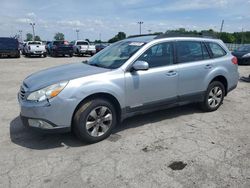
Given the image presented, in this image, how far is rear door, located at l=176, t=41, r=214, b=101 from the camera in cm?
476

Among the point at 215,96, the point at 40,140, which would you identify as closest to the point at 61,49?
the point at 215,96

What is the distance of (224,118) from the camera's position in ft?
16.8

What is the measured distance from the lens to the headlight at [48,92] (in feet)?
11.5

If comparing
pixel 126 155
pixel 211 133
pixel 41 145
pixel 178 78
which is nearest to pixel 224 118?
pixel 211 133

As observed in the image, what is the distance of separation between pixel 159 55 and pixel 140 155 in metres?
1.96

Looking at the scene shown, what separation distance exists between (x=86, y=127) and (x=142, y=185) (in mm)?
1367

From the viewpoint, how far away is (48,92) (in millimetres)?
3527

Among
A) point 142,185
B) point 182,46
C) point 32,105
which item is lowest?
point 142,185

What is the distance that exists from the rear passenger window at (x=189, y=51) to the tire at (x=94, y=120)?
5.99 feet

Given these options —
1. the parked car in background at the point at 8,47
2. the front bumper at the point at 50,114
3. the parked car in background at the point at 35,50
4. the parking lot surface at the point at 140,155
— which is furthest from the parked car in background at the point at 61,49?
the front bumper at the point at 50,114

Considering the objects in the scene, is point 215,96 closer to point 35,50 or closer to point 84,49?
point 84,49

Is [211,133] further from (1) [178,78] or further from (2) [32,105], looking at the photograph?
(2) [32,105]

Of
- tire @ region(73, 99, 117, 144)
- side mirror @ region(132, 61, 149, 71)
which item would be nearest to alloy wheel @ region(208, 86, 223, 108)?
side mirror @ region(132, 61, 149, 71)

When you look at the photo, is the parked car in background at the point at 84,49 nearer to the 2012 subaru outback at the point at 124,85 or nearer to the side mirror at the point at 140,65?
the 2012 subaru outback at the point at 124,85
